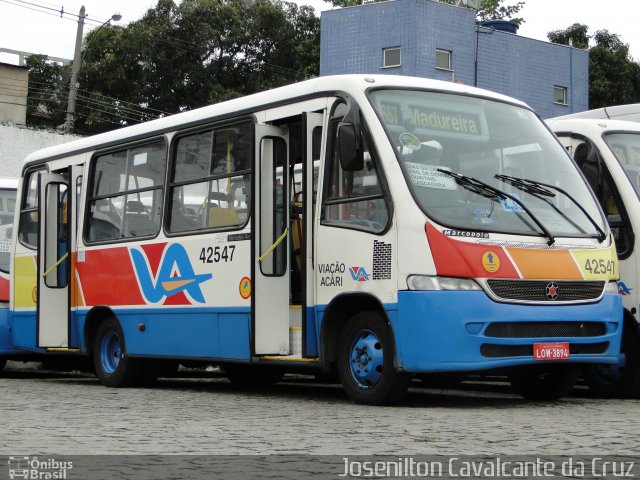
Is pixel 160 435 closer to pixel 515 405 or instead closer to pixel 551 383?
pixel 515 405

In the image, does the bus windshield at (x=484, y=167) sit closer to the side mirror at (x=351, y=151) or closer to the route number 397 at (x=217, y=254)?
the side mirror at (x=351, y=151)

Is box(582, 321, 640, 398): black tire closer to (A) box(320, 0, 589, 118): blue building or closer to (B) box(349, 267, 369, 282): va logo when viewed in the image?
(B) box(349, 267, 369, 282): va logo

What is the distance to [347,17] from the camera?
43.7 meters

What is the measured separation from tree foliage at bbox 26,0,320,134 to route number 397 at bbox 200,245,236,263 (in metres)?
41.0

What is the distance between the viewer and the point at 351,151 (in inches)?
413

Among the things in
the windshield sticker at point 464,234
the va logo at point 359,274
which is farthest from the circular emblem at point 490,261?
the va logo at point 359,274

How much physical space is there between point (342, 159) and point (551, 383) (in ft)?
9.42

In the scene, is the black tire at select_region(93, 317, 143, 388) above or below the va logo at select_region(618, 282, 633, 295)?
below

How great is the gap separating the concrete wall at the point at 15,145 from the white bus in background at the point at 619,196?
26.6m

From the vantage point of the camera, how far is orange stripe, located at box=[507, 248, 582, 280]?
406 inches

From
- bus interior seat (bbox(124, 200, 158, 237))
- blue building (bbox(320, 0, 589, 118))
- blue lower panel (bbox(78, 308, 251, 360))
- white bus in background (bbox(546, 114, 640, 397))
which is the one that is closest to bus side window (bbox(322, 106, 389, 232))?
blue lower panel (bbox(78, 308, 251, 360))

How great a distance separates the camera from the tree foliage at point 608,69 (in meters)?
55.4

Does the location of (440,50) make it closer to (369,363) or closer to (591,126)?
(591,126)

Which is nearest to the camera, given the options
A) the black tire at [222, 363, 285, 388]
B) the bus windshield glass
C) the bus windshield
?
the bus windshield
